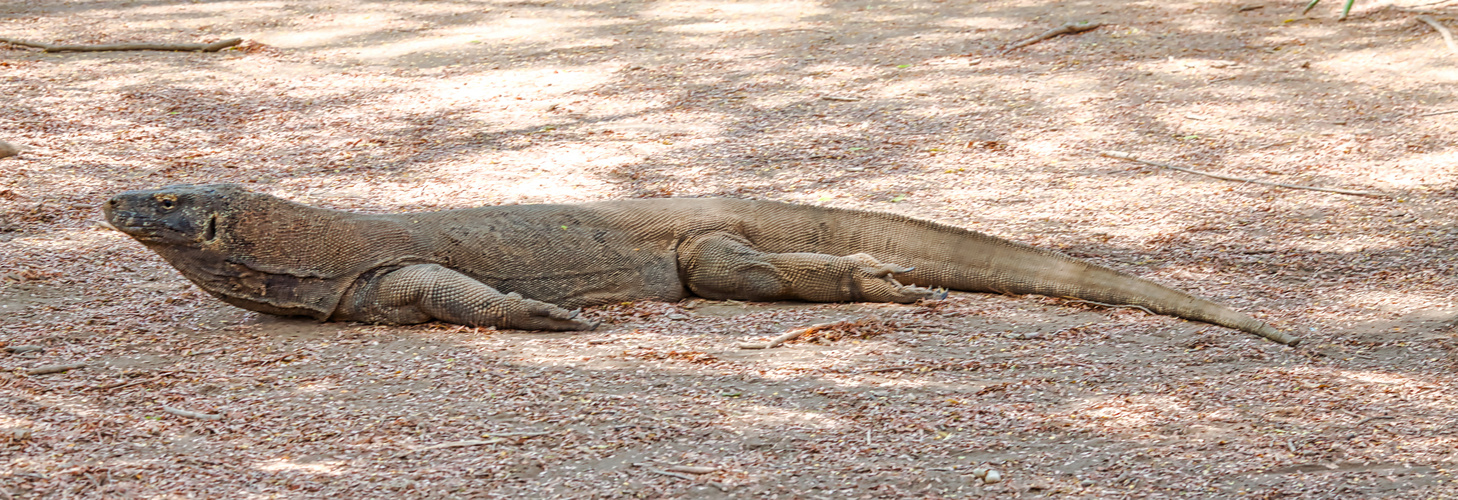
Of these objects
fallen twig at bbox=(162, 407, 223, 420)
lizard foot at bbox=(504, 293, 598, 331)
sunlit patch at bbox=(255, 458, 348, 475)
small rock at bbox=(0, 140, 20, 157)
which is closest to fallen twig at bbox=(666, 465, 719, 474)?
sunlit patch at bbox=(255, 458, 348, 475)

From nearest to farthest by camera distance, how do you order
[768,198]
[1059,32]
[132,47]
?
[768,198] → [1059,32] → [132,47]

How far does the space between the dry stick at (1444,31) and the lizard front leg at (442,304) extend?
7.33 m

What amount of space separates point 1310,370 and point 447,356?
110 inches

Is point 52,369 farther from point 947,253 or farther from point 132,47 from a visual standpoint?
point 132,47

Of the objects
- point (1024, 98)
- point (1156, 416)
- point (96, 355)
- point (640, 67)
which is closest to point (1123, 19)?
point (1024, 98)

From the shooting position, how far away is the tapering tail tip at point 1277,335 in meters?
4.38

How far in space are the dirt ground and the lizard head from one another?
0.39 m

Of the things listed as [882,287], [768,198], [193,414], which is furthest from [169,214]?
[768,198]

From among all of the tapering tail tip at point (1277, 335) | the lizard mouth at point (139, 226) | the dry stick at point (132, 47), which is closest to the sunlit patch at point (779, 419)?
the tapering tail tip at point (1277, 335)

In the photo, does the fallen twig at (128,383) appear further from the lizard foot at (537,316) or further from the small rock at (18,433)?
the lizard foot at (537,316)

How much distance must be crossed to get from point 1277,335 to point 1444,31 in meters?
6.25

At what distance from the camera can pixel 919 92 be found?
352 inches

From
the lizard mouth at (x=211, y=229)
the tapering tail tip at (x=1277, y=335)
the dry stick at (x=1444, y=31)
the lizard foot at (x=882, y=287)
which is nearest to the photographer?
the tapering tail tip at (x=1277, y=335)

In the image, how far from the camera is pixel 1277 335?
4.43 metres
